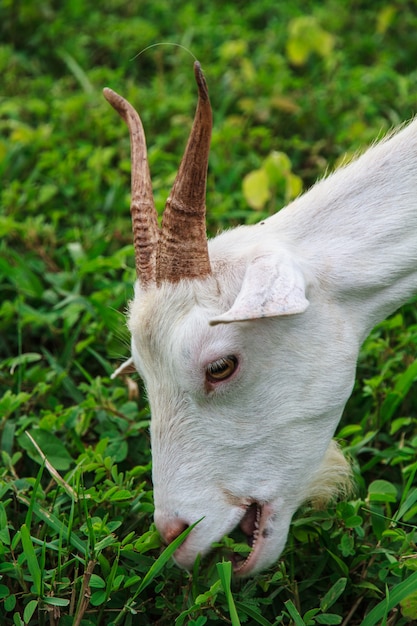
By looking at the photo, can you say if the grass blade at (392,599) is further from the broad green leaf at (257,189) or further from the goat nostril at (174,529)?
the broad green leaf at (257,189)

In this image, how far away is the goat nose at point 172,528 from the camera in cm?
329

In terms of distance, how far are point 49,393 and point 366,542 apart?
1734mm

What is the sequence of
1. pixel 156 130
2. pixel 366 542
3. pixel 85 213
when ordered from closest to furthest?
1. pixel 366 542
2. pixel 85 213
3. pixel 156 130

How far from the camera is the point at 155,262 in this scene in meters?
3.36

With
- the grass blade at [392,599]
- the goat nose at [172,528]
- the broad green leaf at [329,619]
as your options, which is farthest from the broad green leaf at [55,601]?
the grass blade at [392,599]

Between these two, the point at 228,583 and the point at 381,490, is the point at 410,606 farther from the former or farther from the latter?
the point at 228,583

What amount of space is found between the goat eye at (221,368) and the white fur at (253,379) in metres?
0.03

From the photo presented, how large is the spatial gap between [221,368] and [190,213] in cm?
56

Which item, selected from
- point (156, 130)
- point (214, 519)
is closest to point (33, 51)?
point (156, 130)

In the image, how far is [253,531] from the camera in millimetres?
3428

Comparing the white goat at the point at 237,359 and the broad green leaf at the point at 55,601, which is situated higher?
the white goat at the point at 237,359

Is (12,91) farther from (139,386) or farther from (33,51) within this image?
(139,386)

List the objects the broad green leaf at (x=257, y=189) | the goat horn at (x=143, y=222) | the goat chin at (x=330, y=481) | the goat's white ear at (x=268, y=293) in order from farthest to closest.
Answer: the broad green leaf at (x=257, y=189) → the goat chin at (x=330, y=481) → the goat horn at (x=143, y=222) → the goat's white ear at (x=268, y=293)

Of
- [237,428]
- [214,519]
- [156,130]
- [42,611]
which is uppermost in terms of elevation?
[156,130]
